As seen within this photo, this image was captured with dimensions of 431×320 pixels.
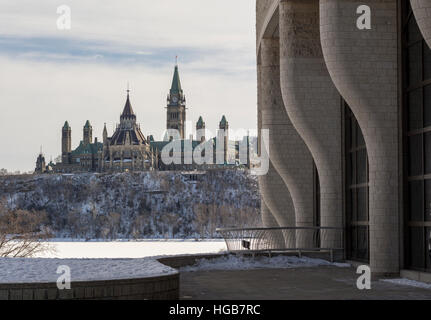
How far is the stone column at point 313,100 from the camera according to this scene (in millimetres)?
24750

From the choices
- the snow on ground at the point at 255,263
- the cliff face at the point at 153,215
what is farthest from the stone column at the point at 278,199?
the cliff face at the point at 153,215

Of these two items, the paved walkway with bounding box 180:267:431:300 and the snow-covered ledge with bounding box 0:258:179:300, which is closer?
the snow-covered ledge with bounding box 0:258:179:300

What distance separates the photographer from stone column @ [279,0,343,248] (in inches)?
974

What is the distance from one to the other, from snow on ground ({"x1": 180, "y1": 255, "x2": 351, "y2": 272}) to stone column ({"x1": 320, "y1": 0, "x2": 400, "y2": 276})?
12.1 ft

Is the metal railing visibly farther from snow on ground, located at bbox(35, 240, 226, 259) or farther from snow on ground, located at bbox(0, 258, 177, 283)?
snow on ground, located at bbox(35, 240, 226, 259)

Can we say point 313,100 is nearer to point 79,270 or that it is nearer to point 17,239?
point 79,270

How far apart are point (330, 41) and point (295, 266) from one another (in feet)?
21.1

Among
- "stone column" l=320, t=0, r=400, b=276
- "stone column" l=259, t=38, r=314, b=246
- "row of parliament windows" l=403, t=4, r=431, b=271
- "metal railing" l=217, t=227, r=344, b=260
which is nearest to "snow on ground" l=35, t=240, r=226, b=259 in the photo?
"metal railing" l=217, t=227, r=344, b=260

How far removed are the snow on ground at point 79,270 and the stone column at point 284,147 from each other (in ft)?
43.1

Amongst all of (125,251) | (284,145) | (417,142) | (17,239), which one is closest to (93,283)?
(417,142)

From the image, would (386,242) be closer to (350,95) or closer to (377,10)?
(350,95)

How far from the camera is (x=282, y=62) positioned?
2661 cm

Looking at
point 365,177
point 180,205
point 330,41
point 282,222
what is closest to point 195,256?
point 365,177

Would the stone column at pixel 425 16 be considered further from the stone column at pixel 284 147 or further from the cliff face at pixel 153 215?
the cliff face at pixel 153 215
